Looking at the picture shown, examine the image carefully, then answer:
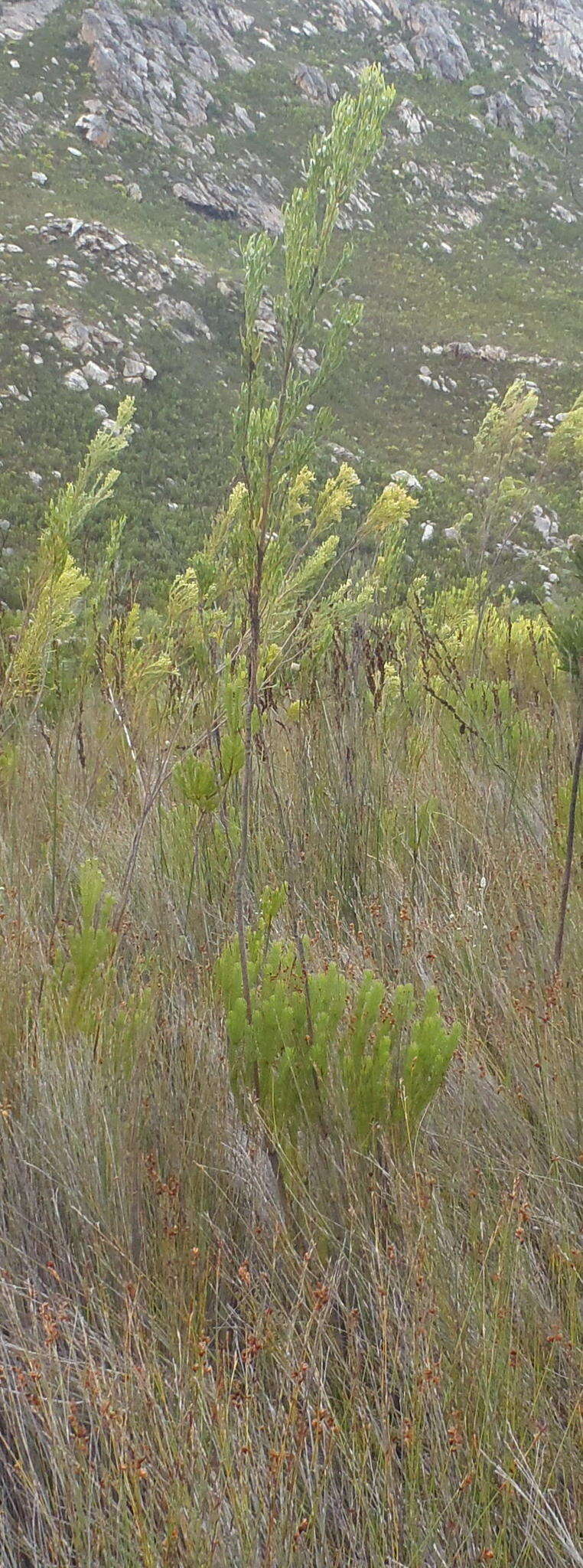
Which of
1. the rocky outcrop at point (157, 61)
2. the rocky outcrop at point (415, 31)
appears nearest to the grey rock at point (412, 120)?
the rocky outcrop at point (415, 31)

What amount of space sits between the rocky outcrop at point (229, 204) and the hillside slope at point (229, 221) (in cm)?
11

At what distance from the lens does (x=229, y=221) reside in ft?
115

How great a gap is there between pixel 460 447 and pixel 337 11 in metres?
38.4

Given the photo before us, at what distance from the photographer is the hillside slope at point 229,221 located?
73.6 ft

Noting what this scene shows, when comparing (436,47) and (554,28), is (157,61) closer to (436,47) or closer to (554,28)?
(436,47)

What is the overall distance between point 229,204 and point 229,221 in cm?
93

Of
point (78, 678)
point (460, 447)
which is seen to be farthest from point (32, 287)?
point (78, 678)

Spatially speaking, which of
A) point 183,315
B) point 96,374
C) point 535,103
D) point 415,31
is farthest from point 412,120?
point 96,374

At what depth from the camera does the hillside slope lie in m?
22.4

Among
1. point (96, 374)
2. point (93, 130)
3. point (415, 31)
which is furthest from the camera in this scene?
point (415, 31)

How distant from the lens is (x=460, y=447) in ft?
91.9

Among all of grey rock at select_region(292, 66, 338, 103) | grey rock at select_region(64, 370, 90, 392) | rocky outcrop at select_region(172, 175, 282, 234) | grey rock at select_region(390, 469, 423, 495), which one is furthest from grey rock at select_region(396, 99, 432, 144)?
grey rock at select_region(64, 370, 90, 392)

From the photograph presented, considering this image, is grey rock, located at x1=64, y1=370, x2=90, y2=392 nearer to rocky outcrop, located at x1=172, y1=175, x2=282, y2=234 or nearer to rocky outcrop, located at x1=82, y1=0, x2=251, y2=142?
rocky outcrop, located at x1=172, y1=175, x2=282, y2=234

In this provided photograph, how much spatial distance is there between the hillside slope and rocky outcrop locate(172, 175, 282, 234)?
0.11 metres
